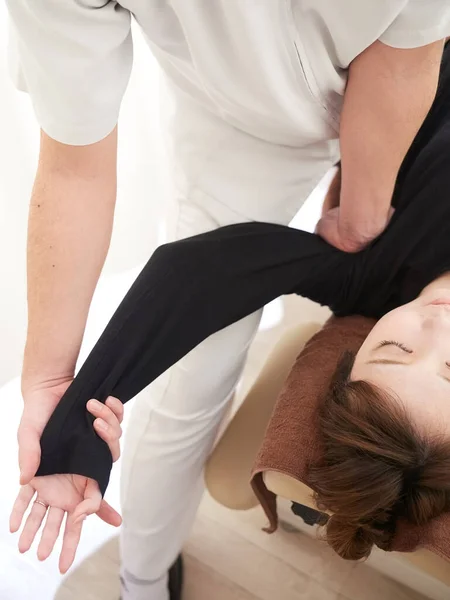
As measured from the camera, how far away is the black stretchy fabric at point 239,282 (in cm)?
72

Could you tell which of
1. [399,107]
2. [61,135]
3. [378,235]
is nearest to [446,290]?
[378,235]

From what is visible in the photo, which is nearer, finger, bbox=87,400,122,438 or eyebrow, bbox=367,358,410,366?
finger, bbox=87,400,122,438

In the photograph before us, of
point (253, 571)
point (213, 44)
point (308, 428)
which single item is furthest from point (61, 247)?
point (253, 571)

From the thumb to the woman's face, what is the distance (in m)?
0.45

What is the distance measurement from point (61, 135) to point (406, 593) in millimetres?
1110

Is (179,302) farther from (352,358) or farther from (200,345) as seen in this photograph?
(352,358)

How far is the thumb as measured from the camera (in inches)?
26.0

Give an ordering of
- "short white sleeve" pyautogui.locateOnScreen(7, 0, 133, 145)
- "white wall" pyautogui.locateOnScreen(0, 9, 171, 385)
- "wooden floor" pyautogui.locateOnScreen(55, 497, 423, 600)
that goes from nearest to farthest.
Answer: "short white sleeve" pyautogui.locateOnScreen(7, 0, 133, 145), "wooden floor" pyautogui.locateOnScreen(55, 497, 423, 600), "white wall" pyautogui.locateOnScreen(0, 9, 171, 385)

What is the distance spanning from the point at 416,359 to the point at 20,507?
56 centimetres

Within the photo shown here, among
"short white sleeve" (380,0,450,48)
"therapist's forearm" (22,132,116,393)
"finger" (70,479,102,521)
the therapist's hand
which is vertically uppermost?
"short white sleeve" (380,0,450,48)

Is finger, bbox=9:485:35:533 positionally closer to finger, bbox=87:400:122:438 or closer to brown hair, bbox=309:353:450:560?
finger, bbox=87:400:122:438

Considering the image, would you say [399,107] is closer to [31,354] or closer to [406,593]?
[31,354]

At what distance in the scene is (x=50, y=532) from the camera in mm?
632

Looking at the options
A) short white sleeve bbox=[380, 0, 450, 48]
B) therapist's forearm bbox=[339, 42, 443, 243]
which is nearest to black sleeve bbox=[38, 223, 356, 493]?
therapist's forearm bbox=[339, 42, 443, 243]
